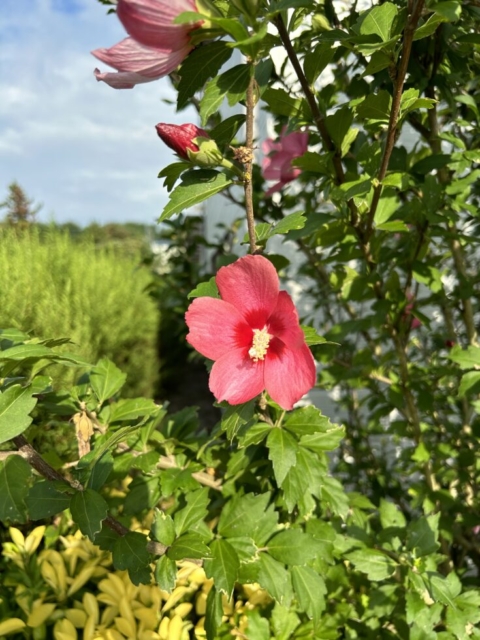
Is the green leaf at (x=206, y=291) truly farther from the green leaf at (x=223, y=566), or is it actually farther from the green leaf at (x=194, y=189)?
the green leaf at (x=223, y=566)

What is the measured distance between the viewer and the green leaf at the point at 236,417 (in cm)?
70

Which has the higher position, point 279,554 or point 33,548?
point 279,554

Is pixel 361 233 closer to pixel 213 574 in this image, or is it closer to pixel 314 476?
pixel 314 476

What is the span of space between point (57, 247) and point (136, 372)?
1371 millimetres

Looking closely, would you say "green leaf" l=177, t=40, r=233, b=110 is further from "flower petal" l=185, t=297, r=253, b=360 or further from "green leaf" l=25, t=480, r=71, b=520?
"green leaf" l=25, t=480, r=71, b=520

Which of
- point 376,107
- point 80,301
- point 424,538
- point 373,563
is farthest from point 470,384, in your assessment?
point 80,301

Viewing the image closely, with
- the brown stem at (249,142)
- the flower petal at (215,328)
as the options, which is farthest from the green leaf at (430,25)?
the flower petal at (215,328)

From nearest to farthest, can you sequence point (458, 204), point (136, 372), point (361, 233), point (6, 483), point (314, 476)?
point (6, 483) → point (314, 476) → point (361, 233) → point (458, 204) → point (136, 372)

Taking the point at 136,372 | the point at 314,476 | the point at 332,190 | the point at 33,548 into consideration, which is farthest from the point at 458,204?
the point at 136,372

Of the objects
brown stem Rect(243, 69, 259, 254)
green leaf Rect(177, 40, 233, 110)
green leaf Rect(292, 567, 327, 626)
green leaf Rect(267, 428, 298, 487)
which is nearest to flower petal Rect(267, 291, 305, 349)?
brown stem Rect(243, 69, 259, 254)

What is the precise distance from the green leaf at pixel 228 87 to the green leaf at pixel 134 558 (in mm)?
675

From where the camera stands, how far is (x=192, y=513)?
893 mm

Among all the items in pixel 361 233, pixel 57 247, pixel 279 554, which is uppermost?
pixel 57 247

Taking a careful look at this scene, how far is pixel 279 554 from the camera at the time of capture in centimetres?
93
